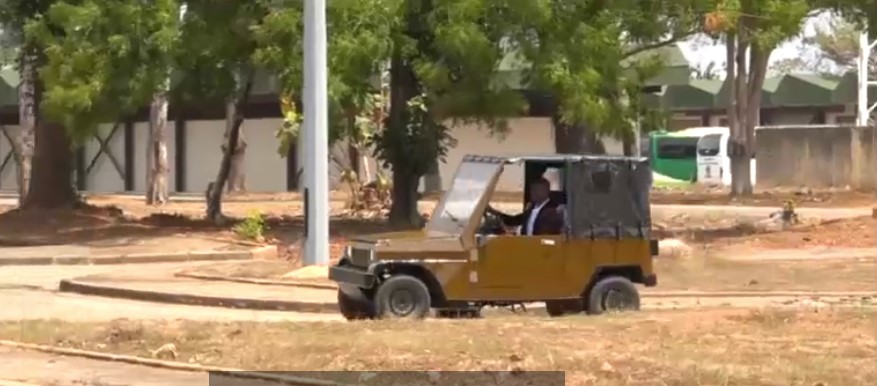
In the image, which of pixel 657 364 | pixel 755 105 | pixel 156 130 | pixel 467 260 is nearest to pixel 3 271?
pixel 467 260

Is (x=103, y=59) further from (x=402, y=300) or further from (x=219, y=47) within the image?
(x=402, y=300)

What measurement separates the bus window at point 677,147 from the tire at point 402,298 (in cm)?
5075

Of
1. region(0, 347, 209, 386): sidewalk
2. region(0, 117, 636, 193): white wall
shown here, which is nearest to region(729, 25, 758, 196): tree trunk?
region(0, 117, 636, 193): white wall

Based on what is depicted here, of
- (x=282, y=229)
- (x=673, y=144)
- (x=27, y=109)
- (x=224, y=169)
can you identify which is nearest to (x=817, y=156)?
(x=673, y=144)

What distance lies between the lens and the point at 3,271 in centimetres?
2948

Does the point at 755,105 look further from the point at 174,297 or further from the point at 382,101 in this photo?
the point at 174,297

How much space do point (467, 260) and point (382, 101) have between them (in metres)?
20.3

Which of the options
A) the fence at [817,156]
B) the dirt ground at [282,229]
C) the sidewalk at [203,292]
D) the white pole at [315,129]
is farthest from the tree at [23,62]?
the fence at [817,156]

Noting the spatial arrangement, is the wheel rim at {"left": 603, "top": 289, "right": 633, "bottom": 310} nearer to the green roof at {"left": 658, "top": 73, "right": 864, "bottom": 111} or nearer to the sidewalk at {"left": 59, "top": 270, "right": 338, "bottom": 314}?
the sidewalk at {"left": 59, "top": 270, "right": 338, "bottom": 314}

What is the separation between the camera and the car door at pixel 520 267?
18344 millimetres

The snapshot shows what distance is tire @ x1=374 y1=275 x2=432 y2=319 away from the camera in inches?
724

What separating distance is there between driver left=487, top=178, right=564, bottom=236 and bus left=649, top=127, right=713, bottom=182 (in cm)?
4929

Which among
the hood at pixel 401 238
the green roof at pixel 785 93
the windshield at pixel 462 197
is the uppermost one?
the green roof at pixel 785 93

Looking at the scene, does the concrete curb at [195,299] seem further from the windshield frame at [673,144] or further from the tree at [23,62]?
the windshield frame at [673,144]
